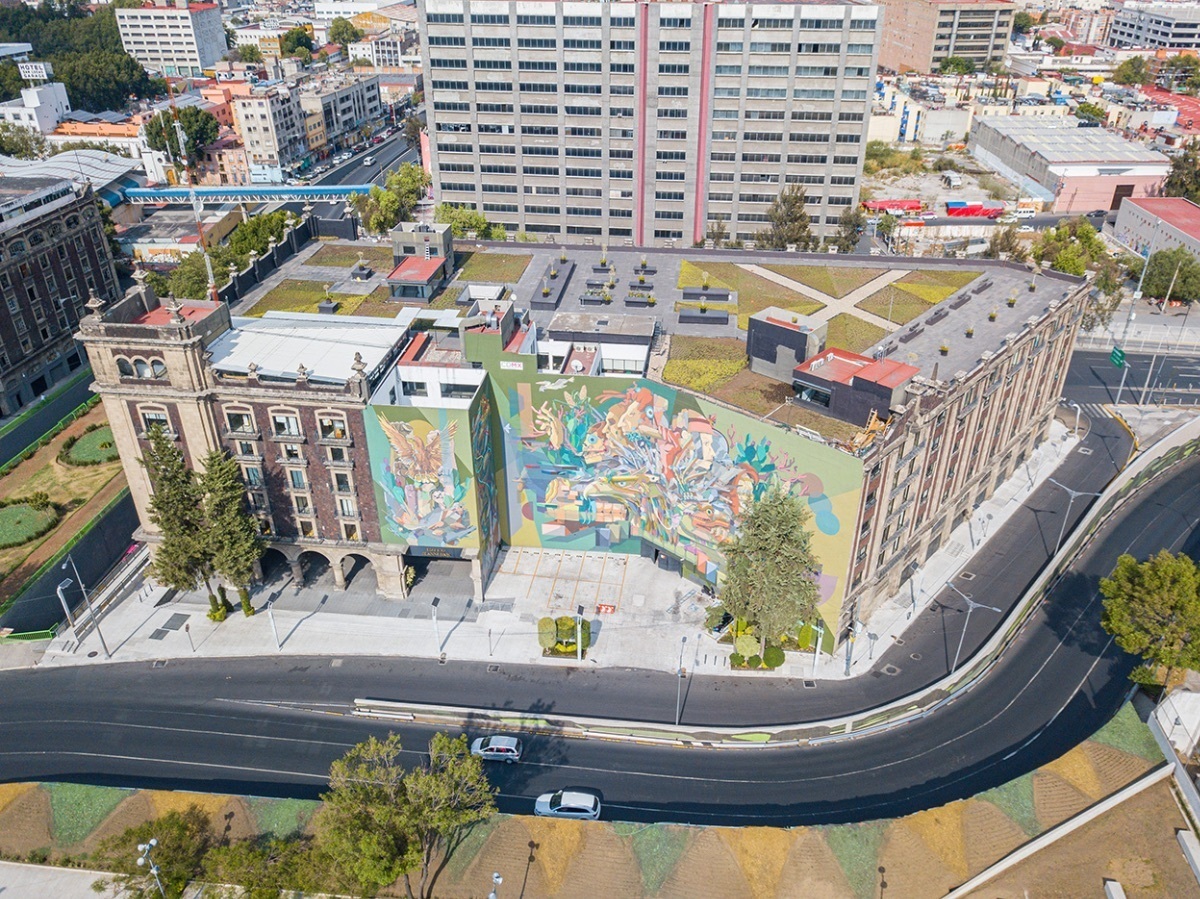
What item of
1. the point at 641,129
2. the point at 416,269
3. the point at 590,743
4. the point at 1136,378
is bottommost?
the point at 590,743

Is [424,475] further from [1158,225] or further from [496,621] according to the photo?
[1158,225]

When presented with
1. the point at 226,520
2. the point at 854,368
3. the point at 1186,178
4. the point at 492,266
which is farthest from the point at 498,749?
the point at 1186,178

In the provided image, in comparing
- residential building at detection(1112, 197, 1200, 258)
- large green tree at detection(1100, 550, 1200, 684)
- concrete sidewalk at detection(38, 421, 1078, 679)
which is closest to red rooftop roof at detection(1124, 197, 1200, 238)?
Answer: residential building at detection(1112, 197, 1200, 258)

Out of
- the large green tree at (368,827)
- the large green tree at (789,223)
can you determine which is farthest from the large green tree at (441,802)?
the large green tree at (789,223)

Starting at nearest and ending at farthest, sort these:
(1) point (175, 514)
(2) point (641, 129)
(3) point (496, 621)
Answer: (1) point (175, 514) → (3) point (496, 621) → (2) point (641, 129)

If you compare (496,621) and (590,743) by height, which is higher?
(496,621)

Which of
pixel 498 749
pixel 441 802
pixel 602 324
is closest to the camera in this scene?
pixel 441 802

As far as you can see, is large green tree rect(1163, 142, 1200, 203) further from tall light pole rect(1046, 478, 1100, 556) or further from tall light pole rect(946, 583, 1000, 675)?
tall light pole rect(946, 583, 1000, 675)
